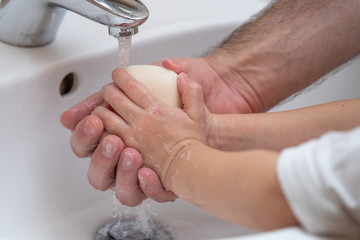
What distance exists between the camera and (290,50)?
29.9 inches

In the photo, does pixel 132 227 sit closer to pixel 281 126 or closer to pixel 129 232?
pixel 129 232

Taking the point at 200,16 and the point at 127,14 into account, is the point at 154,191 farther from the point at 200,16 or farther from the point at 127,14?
the point at 200,16

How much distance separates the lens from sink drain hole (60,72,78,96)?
2.31 ft

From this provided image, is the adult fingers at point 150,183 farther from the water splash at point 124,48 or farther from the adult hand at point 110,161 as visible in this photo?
the water splash at point 124,48

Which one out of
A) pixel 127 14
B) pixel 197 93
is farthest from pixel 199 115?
pixel 127 14

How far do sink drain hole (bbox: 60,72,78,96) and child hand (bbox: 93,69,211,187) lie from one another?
0.10m

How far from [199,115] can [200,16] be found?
27cm

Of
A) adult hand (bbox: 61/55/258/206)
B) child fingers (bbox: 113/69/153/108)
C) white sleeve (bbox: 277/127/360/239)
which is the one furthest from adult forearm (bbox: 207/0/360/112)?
white sleeve (bbox: 277/127/360/239)

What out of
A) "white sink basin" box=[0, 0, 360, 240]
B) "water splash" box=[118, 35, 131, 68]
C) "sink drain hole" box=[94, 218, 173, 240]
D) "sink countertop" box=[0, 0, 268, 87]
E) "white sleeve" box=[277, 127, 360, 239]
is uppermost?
"white sleeve" box=[277, 127, 360, 239]

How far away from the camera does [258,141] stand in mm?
638

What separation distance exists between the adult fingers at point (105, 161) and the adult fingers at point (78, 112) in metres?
0.06

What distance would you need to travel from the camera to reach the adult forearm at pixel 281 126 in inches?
24.0

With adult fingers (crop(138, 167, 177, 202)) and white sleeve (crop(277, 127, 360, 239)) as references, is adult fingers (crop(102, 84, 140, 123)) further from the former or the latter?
white sleeve (crop(277, 127, 360, 239))

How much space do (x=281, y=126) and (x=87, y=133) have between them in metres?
0.22
